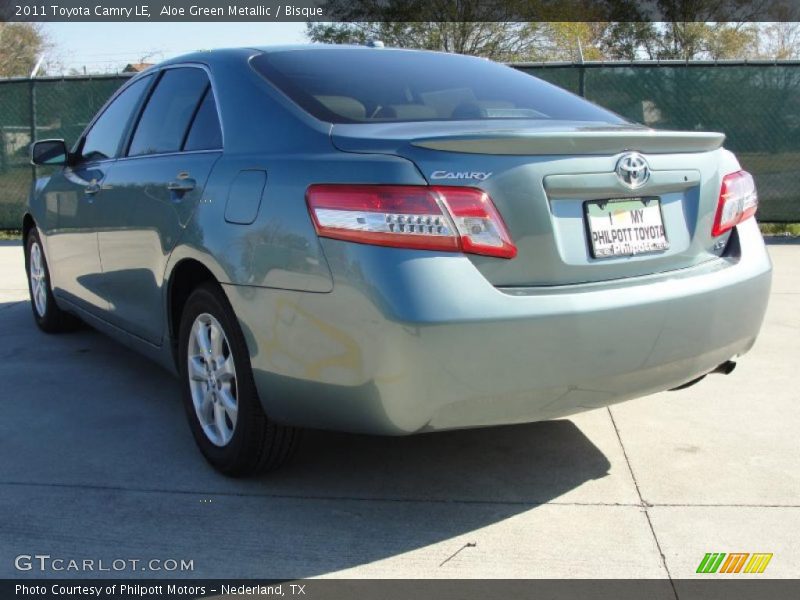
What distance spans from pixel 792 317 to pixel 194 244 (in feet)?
14.3

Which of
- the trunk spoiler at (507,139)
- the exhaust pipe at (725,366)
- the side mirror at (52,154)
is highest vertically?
the trunk spoiler at (507,139)

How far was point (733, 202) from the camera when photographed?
10.9 ft

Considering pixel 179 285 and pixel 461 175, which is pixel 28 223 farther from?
pixel 461 175

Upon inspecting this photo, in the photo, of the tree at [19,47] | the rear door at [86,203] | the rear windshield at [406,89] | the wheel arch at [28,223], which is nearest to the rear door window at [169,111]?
the rear door at [86,203]

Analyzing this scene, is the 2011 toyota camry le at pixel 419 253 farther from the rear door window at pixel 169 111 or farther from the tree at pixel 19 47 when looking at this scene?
the tree at pixel 19 47

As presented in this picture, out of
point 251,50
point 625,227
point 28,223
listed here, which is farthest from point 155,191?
point 28,223

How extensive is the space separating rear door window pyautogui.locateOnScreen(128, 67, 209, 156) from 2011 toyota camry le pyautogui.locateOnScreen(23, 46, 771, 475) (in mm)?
25

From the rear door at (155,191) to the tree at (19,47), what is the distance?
142ft

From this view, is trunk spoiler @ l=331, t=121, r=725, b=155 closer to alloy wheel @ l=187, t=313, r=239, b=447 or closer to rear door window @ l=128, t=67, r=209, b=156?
alloy wheel @ l=187, t=313, r=239, b=447

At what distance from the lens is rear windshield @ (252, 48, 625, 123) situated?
332 centimetres

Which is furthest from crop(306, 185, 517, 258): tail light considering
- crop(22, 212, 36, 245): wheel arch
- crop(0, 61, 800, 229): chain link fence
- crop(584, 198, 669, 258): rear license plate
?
crop(0, 61, 800, 229): chain link fence

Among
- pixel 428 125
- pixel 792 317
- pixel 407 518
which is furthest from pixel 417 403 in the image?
pixel 792 317

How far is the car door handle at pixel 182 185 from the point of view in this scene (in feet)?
11.4

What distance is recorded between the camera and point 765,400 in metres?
4.38
